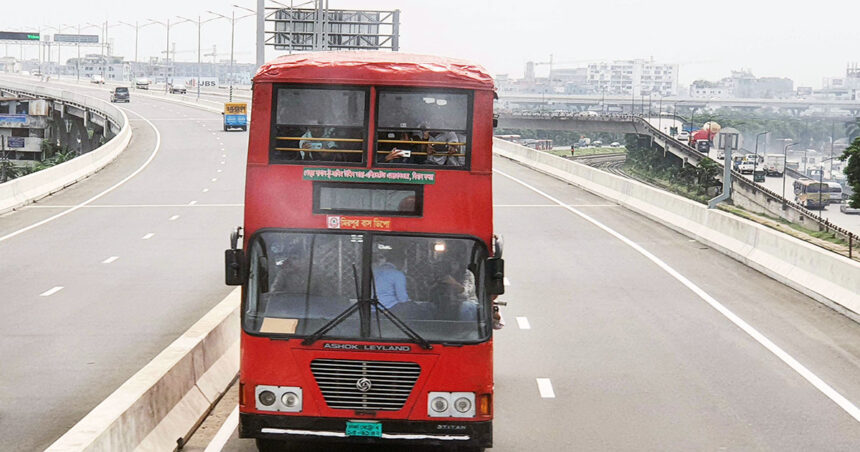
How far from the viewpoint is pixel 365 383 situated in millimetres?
9266

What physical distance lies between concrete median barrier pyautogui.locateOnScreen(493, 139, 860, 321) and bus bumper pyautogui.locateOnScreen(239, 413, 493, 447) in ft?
35.9

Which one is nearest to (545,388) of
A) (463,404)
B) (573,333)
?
(573,333)

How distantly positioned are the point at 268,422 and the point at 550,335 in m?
8.14

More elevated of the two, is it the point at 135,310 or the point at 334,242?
the point at 334,242

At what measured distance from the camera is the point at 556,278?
894 inches

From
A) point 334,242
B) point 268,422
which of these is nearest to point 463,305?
point 334,242

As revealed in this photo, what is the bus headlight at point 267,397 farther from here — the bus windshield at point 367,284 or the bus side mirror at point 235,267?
the bus side mirror at point 235,267

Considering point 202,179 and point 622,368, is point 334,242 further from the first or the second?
point 202,179

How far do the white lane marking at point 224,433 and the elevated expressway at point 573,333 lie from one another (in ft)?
0.28

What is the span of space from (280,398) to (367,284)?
120 cm

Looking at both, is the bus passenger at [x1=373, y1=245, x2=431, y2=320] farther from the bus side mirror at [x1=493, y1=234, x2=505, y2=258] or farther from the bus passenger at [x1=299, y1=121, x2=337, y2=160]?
the bus passenger at [x1=299, y1=121, x2=337, y2=160]

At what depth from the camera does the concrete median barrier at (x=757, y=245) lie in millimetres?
19359

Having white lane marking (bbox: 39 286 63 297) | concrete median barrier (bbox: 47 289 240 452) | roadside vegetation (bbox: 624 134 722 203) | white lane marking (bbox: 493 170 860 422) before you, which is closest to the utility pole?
white lane marking (bbox: 493 170 860 422)

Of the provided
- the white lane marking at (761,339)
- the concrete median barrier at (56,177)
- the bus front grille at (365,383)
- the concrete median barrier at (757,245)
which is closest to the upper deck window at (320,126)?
the bus front grille at (365,383)
